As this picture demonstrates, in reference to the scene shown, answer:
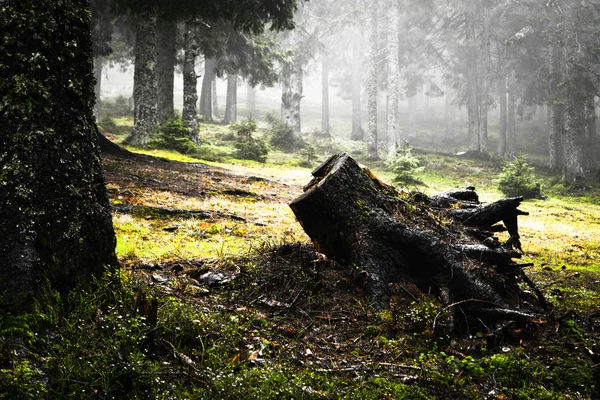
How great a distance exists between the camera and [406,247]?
3793 mm

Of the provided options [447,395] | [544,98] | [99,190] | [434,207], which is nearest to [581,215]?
[434,207]

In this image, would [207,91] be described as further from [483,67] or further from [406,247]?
[406,247]

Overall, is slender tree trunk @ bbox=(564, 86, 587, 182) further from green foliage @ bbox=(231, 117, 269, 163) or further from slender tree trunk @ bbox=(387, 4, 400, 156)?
green foliage @ bbox=(231, 117, 269, 163)

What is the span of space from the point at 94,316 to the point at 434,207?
3495 mm

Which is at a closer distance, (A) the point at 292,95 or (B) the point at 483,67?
(A) the point at 292,95

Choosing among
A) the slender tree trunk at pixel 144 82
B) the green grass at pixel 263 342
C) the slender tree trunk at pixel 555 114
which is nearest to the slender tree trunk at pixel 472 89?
the slender tree trunk at pixel 555 114

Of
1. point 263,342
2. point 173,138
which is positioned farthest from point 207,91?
point 263,342

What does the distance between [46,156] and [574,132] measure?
2330 centimetres

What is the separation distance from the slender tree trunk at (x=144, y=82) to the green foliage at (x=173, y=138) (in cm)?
52

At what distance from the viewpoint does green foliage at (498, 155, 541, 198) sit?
15766 millimetres

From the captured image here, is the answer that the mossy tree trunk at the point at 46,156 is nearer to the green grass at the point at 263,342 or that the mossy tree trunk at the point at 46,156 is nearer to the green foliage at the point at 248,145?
the green grass at the point at 263,342

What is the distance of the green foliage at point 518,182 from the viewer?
1577 centimetres

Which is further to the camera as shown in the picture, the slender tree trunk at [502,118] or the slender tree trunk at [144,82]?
the slender tree trunk at [502,118]

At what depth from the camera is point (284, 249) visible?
4.31 metres
